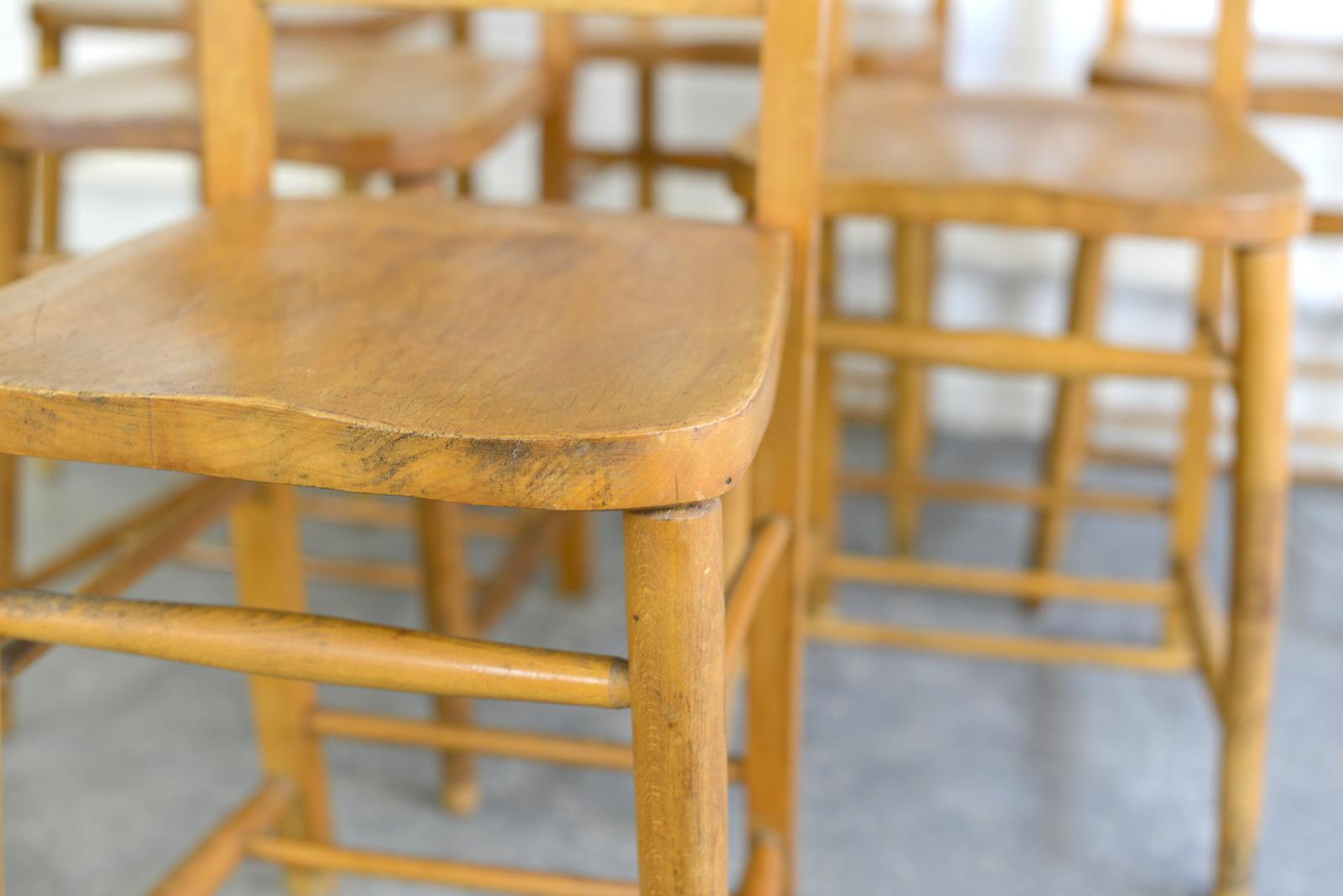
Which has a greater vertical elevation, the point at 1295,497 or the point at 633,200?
the point at 633,200

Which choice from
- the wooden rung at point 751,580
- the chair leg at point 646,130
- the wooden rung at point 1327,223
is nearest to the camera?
the wooden rung at point 751,580

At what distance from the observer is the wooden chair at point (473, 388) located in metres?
0.56

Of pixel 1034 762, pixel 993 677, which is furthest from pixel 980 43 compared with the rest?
pixel 1034 762

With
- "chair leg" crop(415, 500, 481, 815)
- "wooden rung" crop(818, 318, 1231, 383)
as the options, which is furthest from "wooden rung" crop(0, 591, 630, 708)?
"wooden rung" crop(818, 318, 1231, 383)

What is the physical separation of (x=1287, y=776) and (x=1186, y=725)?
0.33 feet

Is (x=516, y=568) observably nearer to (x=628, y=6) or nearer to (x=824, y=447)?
(x=824, y=447)

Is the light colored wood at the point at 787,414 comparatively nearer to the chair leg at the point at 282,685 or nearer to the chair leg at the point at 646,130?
the chair leg at the point at 282,685

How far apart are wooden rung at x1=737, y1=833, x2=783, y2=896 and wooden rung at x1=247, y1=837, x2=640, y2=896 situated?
8 centimetres

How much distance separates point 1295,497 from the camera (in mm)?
1844

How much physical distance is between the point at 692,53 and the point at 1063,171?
711mm

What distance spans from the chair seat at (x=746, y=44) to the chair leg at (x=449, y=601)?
0.68 m

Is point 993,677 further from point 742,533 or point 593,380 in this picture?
point 593,380

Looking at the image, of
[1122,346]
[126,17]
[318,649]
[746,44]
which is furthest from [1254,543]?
[126,17]

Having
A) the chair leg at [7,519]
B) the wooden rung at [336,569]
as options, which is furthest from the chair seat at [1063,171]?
the chair leg at [7,519]
